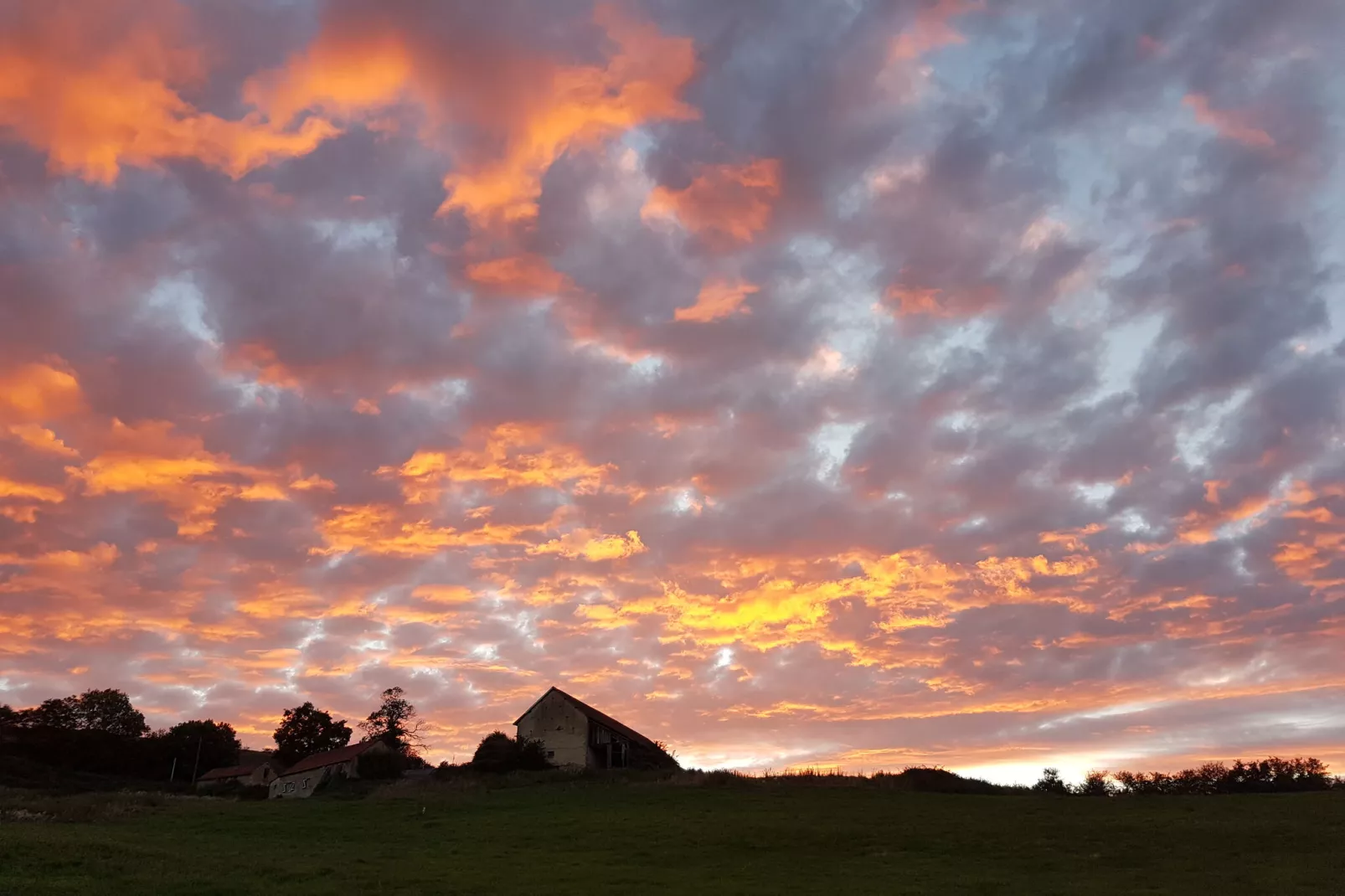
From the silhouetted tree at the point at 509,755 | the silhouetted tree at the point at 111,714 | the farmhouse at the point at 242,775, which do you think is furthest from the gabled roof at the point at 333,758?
the silhouetted tree at the point at 111,714

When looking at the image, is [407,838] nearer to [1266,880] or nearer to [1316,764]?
[1266,880]

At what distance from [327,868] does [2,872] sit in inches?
437

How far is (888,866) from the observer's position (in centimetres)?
3806

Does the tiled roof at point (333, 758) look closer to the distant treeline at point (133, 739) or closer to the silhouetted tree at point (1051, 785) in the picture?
the distant treeline at point (133, 739)

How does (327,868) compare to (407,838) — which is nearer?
(327,868)

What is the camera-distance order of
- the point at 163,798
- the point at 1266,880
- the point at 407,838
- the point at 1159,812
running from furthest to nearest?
1. the point at 163,798
2. the point at 1159,812
3. the point at 407,838
4. the point at 1266,880

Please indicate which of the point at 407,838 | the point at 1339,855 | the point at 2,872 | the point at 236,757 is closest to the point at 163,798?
the point at 407,838

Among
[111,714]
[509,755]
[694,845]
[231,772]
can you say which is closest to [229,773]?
[231,772]

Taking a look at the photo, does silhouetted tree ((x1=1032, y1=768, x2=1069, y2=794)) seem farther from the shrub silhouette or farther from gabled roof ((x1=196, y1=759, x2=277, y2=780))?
gabled roof ((x1=196, y1=759, x2=277, y2=780))

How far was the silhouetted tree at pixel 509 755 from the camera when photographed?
87938mm

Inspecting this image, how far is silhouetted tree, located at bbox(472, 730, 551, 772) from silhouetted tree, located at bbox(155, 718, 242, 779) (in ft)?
229

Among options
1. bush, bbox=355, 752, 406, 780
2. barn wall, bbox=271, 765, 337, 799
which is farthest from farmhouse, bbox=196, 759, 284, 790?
bush, bbox=355, 752, 406, 780

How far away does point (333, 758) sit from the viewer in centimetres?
9862

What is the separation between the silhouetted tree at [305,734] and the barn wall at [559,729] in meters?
45.4
